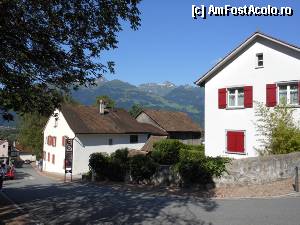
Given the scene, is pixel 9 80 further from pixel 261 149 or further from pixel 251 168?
pixel 261 149

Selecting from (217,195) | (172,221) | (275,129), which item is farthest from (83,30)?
(275,129)

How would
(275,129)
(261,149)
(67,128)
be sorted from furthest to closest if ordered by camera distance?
(67,128) < (261,149) < (275,129)

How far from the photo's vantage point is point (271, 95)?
25156mm

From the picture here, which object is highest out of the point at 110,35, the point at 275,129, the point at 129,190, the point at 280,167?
the point at 110,35

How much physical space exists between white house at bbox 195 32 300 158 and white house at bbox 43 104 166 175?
66.0 ft

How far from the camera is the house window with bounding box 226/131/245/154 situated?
88.0ft

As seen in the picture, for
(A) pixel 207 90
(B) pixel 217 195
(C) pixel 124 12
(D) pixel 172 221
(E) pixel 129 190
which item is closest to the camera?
(C) pixel 124 12

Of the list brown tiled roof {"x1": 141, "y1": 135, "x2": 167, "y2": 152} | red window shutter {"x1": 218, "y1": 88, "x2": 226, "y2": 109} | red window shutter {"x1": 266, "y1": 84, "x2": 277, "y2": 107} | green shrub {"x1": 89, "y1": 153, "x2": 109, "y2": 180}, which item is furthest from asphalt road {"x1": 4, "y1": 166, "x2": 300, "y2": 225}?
brown tiled roof {"x1": 141, "y1": 135, "x2": 167, "y2": 152}

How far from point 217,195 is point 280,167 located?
4.13m

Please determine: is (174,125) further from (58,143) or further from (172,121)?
(58,143)

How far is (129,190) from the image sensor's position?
68.9ft

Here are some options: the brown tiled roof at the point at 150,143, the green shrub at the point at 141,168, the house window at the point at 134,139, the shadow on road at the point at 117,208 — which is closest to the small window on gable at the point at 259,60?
the green shrub at the point at 141,168

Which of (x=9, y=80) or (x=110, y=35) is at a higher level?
(x=110, y=35)

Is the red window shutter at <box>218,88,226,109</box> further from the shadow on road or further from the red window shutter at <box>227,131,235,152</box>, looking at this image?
the shadow on road
